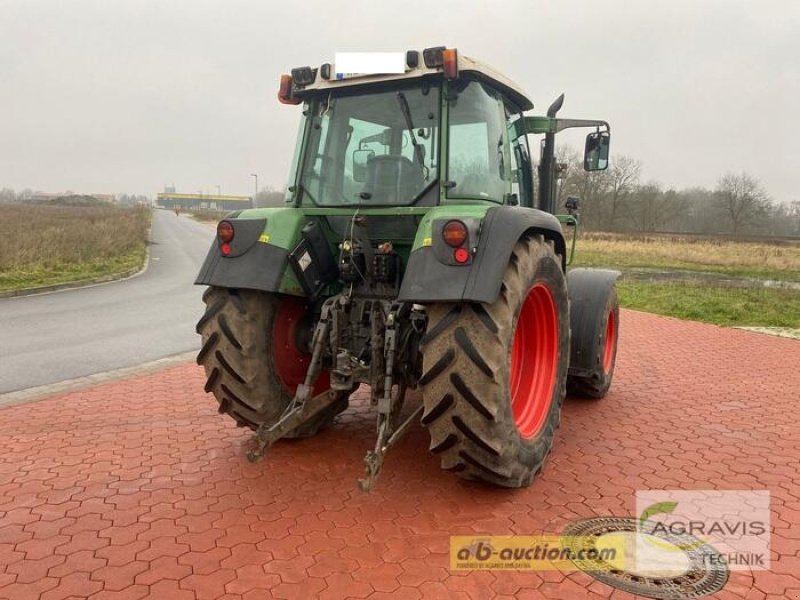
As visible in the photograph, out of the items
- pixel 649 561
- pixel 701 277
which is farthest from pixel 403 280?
pixel 701 277

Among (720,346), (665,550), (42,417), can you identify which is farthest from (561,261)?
(720,346)

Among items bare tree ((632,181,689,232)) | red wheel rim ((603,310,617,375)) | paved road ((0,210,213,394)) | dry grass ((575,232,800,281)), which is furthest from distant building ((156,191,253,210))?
red wheel rim ((603,310,617,375))

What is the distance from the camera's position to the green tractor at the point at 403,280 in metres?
3.09

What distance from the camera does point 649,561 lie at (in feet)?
9.18

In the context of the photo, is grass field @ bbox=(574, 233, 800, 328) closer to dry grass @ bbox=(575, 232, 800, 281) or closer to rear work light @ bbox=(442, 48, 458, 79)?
dry grass @ bbox=(575, 232, 800, 281)

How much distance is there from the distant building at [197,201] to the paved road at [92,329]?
11225 centimetres

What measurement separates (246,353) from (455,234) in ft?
5.22

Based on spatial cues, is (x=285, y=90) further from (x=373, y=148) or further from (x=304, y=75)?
(x=373, y=148)

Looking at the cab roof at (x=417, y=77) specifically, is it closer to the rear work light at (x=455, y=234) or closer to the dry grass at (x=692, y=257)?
the rear work light at (x=455, y=234)

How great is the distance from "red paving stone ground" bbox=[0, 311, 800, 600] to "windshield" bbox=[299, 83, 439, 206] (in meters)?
1.82

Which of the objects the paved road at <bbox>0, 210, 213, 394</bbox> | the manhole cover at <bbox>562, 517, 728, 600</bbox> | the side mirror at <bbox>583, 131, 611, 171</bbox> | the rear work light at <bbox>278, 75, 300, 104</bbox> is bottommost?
the paved road at <bbox>0, 210, 213, 394</bbox>

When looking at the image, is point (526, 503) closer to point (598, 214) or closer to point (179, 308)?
point (179, 308)

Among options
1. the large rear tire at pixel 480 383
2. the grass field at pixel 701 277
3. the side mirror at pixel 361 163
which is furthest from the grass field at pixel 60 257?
the grass field at pixel 701 277

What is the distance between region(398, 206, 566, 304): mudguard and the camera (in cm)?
300
